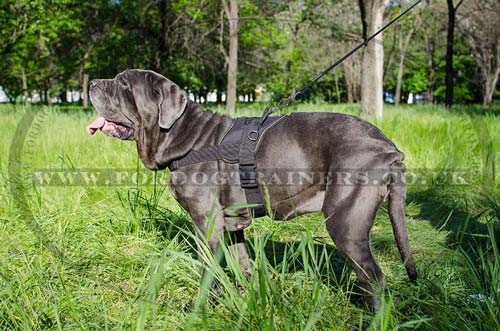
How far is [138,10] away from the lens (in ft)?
52.7

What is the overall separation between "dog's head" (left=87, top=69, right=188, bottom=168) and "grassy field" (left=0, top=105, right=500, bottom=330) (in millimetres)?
687

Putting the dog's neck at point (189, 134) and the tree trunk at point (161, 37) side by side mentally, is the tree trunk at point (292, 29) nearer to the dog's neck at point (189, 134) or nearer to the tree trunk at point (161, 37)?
the tree trunk at point (161, 37)

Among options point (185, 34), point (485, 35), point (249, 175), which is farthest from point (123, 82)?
point (485, 35)

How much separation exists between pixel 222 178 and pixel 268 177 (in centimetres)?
31

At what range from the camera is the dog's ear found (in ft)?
9.83

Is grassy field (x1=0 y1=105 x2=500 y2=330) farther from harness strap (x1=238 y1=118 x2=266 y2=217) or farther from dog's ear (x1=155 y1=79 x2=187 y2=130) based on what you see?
dog's ear (x1=155 y1=79 x2=187 y2=130)

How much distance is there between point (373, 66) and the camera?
1092 centimetres

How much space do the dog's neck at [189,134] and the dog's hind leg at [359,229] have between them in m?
1.00

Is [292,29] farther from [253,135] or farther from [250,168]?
[250,168]

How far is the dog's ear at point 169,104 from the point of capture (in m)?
3.00

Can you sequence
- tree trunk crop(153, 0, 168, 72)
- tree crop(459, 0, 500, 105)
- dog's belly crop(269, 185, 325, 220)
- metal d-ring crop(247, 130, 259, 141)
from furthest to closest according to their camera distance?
tree crop(459, 0, 500, 105) → tree trunk crop(153, 0, 168, 72) → metal d-ring crop(247, 130, 259, 141) → dog's belly crop(269, 185, 325, 220)

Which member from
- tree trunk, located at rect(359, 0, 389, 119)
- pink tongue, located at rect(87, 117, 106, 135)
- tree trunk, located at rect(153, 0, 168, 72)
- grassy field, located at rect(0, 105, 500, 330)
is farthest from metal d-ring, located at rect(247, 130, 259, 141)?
tree trunk, located at rect(153, 0, 168, 72)

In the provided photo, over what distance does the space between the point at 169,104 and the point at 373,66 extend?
29.2 feet

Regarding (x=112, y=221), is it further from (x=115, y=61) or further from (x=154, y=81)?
(x=115, y=61)
